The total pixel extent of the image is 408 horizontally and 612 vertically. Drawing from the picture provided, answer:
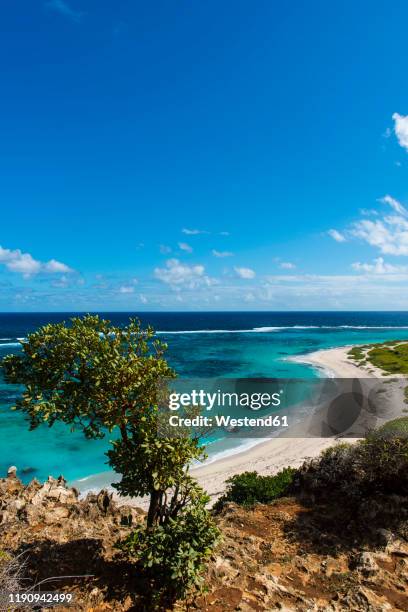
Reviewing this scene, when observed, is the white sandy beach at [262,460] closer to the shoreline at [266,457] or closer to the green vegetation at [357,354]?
the shoreline at [266,457]

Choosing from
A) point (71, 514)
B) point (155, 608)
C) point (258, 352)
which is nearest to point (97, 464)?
point (71, 514)

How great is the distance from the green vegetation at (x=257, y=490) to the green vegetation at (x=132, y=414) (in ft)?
24.0

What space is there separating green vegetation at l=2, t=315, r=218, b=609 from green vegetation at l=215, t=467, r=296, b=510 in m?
7.32

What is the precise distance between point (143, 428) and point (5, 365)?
11.5 ft

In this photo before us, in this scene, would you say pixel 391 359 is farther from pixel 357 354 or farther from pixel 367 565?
pixel 367 565

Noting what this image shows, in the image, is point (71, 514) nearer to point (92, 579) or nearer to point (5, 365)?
point (92, 579)

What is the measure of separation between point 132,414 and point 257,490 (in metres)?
9.28

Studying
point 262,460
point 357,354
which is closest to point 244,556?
point 262,460

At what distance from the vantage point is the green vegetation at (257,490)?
14945mm

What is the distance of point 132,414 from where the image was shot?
8633 mm

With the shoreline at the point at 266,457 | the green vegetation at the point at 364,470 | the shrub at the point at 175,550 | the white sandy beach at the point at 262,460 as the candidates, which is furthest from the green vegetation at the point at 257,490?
the shrub at the point at 175,550

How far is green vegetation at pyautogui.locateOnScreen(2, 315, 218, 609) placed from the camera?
7.73 m

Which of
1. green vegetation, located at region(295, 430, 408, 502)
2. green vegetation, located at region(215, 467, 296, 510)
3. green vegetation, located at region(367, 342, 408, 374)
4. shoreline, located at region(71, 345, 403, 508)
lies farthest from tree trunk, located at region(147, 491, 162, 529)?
green vegetation, located at region(367, 342, 408, 374)

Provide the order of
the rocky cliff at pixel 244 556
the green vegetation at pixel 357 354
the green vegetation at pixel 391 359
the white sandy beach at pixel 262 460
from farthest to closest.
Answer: the green vegetation at pixel 357 354 < the green vegetation at pixel 391 359 < the white sandy beach at pixel 262 460 < the rocky cliff at pixel 244 556
